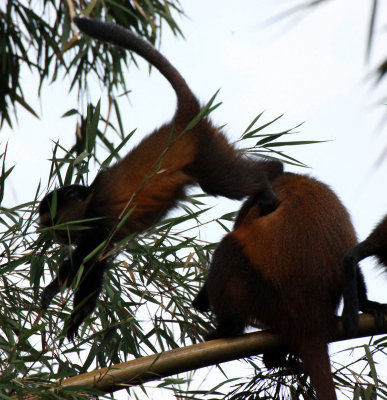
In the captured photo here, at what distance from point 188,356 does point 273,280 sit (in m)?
0.63

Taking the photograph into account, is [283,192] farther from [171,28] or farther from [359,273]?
[171,28]

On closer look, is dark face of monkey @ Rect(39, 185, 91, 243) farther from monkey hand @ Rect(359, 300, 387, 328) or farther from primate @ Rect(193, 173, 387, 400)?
monkey hand @ Rect(359, 300, 387, 328)

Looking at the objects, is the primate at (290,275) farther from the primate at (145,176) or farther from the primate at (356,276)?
the primate at (145,176)

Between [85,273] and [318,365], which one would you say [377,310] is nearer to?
[318,365]

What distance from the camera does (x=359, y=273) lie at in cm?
323

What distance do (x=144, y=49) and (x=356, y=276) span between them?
6.05 feet

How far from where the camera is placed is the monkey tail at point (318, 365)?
9.19ft

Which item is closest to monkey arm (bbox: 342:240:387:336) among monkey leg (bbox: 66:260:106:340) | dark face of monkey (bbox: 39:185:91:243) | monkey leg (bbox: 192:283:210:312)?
monkey leg (bbox: 192:283:210:312)

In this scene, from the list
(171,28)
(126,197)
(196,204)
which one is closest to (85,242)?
(126,197)

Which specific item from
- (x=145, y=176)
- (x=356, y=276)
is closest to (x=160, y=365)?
(x=356, y=276)

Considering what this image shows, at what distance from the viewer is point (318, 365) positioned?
2.88 meters

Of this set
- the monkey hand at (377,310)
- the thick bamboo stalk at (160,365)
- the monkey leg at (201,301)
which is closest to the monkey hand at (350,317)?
the monkey hand at (377,310)

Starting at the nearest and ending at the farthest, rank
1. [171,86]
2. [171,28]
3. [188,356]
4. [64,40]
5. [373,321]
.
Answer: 1. [188,356]
2. [373,321]
3. [171,86]
4. [64,40]
5. [171,28]

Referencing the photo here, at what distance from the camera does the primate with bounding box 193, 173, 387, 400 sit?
298 centimetres
